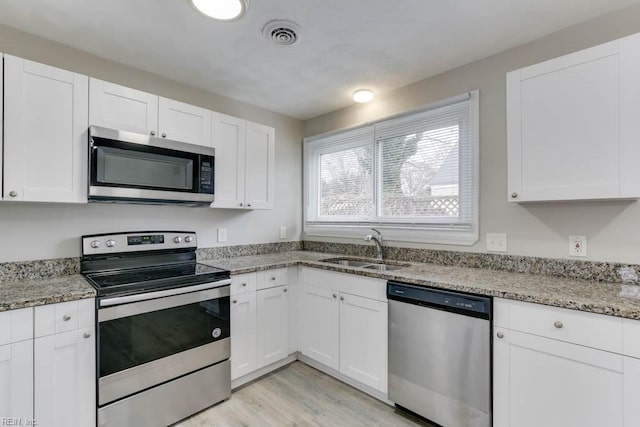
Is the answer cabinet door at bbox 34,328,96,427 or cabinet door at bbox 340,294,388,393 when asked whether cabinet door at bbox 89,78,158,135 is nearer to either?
cabinet door at bbox 34,328,96,427

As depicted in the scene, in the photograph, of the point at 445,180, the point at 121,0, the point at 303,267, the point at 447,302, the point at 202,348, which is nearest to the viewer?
the point at 121,0

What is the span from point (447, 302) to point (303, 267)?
4.01ft

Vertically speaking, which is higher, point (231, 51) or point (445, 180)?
point (231, 51)

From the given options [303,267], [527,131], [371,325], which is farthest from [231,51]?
[371,325]

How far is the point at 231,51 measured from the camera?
2074mm

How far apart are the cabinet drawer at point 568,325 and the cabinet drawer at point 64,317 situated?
212 centimetres

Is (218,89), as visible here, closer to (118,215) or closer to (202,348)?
(118,215)

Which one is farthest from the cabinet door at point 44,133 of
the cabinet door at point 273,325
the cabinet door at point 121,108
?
the cabinet door at point 273,325

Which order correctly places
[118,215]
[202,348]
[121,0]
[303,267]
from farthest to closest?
[303,267], [118,215], [202,348], [121,0]

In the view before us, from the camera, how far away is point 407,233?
260cm

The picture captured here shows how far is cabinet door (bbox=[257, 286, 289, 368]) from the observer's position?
7.89ft

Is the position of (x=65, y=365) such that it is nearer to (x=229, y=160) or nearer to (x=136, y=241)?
(x=136, y=241)

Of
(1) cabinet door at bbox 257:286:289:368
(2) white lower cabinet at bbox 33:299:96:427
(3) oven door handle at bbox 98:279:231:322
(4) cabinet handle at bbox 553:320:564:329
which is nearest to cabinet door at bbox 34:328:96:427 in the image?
(2) white lower cabinet at bbox 33:299:96:427

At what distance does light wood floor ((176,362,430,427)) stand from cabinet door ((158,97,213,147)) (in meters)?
1.85
